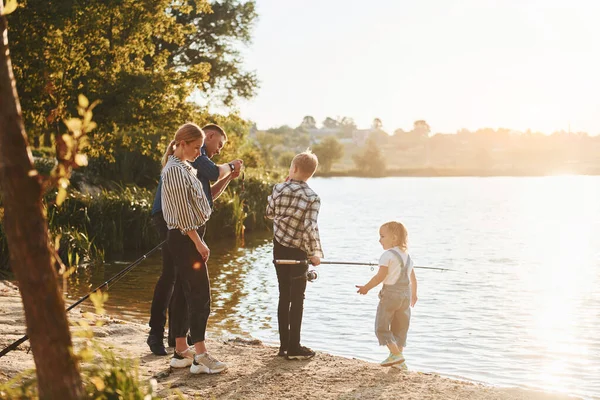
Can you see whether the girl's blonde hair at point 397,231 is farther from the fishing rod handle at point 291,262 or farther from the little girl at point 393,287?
the fishing rod handle at point 291,262

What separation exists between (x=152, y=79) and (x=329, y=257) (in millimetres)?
6213

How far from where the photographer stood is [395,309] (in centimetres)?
635

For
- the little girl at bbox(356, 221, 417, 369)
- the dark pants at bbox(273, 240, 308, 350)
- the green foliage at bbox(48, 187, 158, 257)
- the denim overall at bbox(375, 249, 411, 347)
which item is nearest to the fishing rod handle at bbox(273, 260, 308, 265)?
the dark pants at bbox(273, 240, 308, 350)

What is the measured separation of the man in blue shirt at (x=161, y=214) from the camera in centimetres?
626

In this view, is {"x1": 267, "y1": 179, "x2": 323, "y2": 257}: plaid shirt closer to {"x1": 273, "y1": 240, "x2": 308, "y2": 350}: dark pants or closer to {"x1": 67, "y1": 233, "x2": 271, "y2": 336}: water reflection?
{"x1": 273, "y1": 240, "x2": 308, "y2": 350}: dark pants

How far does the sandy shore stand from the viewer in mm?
5523

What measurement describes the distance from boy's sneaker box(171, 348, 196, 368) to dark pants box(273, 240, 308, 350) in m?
0.86

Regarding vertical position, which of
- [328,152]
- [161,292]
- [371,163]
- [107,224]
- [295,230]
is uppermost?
[328,152]

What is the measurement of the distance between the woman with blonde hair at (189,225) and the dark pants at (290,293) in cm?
78

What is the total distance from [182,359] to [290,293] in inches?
42.2

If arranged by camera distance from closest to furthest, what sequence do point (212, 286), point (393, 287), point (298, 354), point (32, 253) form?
point (32, 253)
point (393, 287)
point (298, 354)
point (212, 286)

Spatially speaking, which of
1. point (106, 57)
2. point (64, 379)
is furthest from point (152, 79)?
point (64, 379)

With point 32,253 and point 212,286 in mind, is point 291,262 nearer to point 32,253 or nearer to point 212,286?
point 32,253

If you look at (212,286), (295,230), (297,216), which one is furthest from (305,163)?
(212,286)
